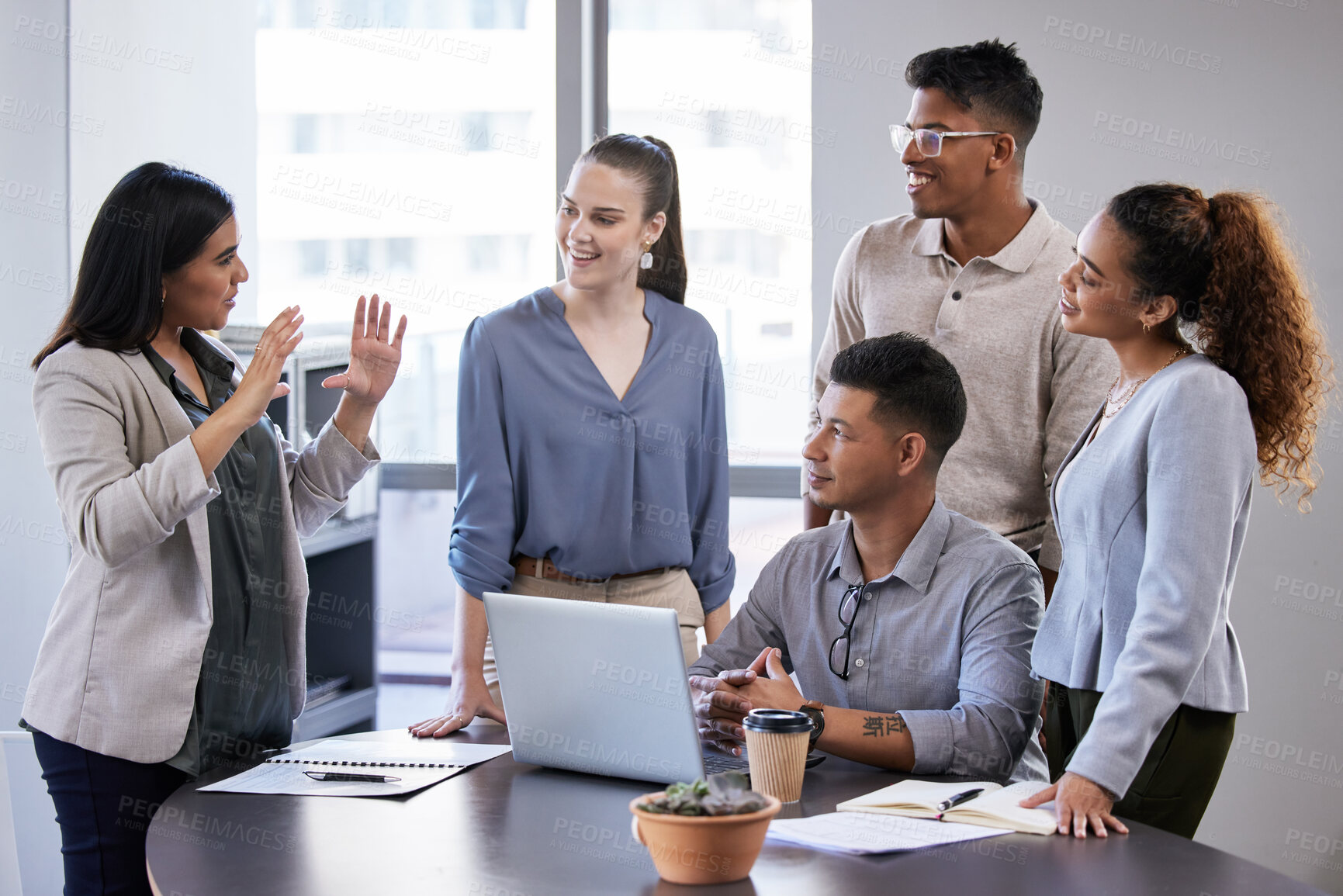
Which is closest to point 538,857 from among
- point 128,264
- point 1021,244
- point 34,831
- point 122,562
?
→ point 122,562

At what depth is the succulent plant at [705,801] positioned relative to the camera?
3.99ft

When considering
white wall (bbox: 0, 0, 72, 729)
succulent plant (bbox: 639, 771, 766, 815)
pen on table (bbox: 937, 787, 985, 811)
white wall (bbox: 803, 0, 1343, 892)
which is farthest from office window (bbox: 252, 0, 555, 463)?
succulent plant (bbox: 639, 771, 766, 815)

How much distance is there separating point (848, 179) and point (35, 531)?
244cm

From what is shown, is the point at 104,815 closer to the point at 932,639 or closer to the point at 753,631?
the point at 753,631

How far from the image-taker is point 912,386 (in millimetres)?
1969

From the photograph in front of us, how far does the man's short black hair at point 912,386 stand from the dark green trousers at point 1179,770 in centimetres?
53

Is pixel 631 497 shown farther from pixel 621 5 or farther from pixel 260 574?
pixel 621 5

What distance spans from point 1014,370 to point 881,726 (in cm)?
88

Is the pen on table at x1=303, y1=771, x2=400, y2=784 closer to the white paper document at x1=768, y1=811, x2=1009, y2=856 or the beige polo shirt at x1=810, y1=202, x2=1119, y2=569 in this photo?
the white paper document at x1=768, y1=811, x2=1009, y2=856

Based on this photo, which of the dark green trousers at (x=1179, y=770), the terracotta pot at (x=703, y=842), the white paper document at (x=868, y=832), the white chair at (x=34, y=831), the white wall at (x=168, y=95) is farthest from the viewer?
the white wall at (x=168, y=95)

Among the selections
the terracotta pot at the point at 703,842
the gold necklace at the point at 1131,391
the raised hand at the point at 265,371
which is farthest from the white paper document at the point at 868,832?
the raised hand at the point at 265,371

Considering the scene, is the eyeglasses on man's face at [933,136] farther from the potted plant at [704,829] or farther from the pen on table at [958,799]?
the potted plant at [704,829]

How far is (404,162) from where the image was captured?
12.8ft

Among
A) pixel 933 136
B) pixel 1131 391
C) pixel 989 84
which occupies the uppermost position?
pixel 989 84
